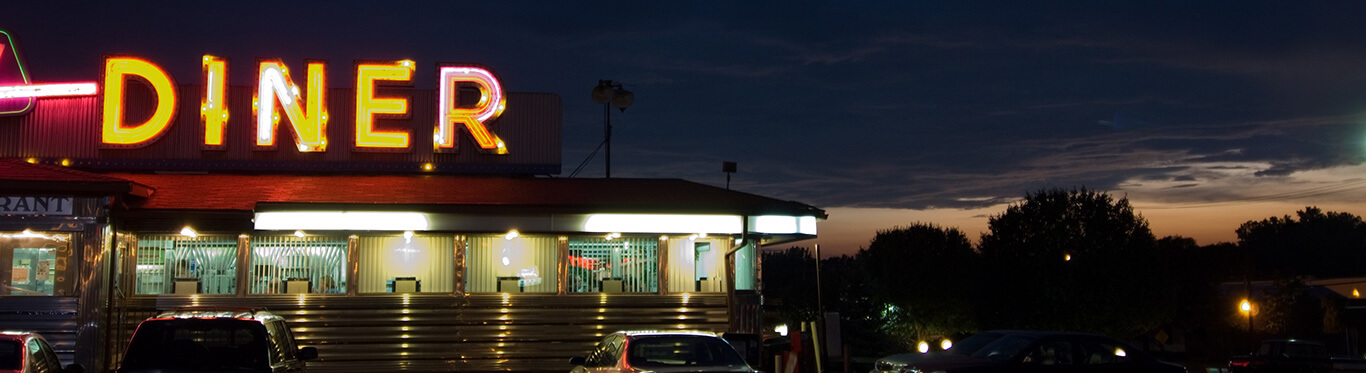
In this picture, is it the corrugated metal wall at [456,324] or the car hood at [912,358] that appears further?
the corrugated metal wall at [456,324]

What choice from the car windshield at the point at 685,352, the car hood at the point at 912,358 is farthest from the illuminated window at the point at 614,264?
the car windshield at the point at 685,352

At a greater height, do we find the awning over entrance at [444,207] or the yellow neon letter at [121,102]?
the yellow neon letter at [121,102]

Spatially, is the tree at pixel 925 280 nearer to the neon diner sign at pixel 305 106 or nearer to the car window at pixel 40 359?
the neon diner sign at pixel 305 106

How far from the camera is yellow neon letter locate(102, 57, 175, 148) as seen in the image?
22.1m

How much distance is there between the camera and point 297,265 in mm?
20547

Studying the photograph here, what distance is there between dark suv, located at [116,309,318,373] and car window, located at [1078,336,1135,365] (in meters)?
10.5

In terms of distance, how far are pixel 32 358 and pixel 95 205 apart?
26.2ft

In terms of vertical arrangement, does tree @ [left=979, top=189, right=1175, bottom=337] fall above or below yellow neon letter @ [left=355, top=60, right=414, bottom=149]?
below

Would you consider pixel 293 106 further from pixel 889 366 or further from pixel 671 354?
pixel 889 366

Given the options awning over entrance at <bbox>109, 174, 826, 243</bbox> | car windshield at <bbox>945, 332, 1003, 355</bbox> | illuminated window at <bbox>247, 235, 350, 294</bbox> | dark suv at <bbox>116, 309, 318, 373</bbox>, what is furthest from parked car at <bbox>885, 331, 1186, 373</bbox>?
illuminated window at <bbox>247, 235, 350, 294</bbox>

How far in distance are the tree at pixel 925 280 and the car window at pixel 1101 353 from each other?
30744 mm

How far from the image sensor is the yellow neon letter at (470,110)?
2306 centimetres

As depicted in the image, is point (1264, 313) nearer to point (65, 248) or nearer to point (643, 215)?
point (643, 215)

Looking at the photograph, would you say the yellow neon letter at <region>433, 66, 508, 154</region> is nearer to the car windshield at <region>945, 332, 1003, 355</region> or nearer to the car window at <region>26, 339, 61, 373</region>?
the car windshield at <region>945, 332, 1003, 355</region>
